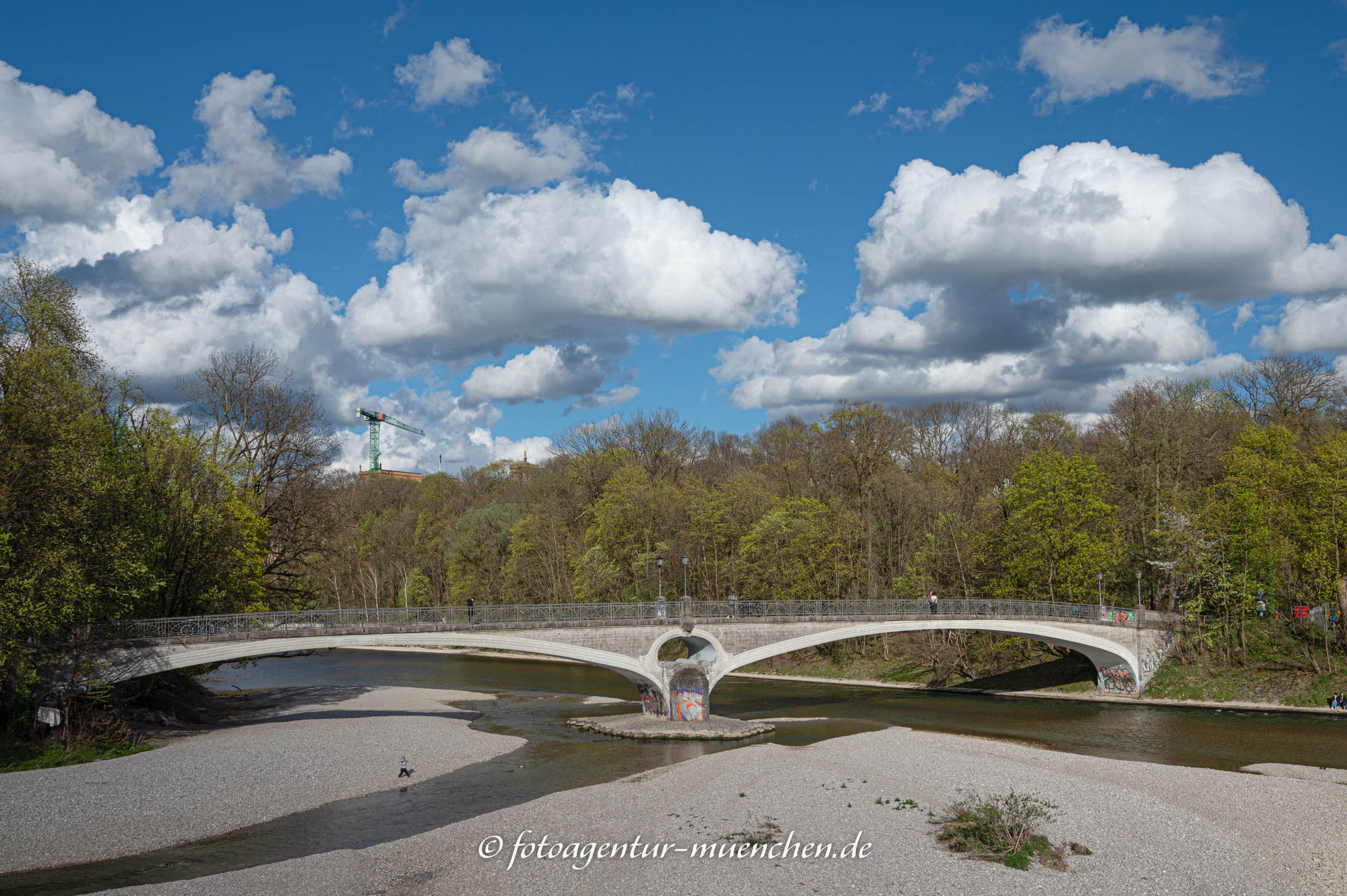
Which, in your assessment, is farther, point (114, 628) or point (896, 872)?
point (114, 628)

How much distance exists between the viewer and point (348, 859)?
55.7 feet

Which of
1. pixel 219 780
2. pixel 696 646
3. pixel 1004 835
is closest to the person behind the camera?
pixel 1004 835

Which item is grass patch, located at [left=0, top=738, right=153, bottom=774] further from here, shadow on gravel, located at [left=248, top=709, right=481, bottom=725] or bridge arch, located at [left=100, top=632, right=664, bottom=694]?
shadow on gravel, located at [left=248, top=709, right=481, bottom=725]

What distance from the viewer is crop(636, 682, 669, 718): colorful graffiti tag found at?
34875mm

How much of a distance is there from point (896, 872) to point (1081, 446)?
55.4 metres

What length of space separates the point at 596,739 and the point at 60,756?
16.6 metres

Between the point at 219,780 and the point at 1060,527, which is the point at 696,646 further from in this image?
the point at 1060,527

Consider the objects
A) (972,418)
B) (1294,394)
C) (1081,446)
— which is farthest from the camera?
(972,418)

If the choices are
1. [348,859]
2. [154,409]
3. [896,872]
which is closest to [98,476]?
[154,409]

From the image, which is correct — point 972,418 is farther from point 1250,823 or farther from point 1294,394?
point 1250,823

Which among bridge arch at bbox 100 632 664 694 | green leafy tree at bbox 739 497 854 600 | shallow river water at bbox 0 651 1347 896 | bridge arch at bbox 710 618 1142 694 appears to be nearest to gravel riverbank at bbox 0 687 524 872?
shallow river water at bbox 0 651 1347 896

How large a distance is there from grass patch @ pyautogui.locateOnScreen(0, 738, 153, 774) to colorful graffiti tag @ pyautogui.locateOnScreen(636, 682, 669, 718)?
18100 millimetres

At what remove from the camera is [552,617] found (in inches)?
1351

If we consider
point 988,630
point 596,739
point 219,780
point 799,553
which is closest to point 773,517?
point 799,553
